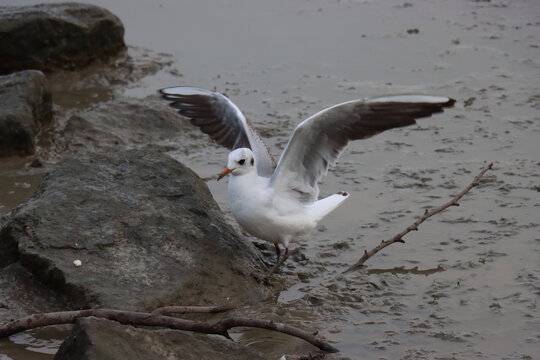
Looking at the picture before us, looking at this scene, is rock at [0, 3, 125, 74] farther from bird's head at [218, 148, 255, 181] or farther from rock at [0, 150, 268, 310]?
bird's head at [218, 148, 255, 181]

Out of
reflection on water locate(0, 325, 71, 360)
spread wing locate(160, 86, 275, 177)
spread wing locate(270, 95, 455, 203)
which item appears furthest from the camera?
spread wing locate(160, 86, 275, 177)

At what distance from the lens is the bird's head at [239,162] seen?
16.5 feet

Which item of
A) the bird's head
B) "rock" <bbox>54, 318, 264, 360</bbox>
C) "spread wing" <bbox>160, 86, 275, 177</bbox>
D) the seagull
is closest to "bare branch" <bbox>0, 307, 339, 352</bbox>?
"rock" <bbox>54, 318, 264, 360</bbox>

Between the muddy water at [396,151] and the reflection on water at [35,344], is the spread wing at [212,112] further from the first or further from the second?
the reflection on water at [35,344]

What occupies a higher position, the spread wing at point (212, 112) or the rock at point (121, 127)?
the spread wing at point (212, 112)

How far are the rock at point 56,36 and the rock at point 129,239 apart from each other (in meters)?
3.59

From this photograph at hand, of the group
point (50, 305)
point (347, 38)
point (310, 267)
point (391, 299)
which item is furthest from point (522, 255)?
point (347, 38)

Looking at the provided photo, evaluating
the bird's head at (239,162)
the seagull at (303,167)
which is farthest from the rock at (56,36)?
the bird's head at (239,162)

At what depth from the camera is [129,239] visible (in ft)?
15.5

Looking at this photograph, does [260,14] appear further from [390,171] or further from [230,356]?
[230,356]

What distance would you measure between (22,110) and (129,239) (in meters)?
2.62

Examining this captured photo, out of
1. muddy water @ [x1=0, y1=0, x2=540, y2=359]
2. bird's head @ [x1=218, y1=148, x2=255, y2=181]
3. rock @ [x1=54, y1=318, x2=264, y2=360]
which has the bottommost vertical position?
muddy water @ [x1=0, y1=0, x2=540, y2=359]

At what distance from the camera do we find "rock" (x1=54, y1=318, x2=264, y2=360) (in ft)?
10.6

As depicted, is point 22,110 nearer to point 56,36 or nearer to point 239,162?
point 56,36
